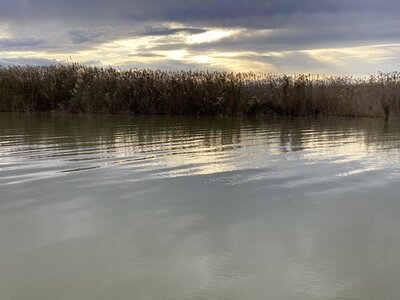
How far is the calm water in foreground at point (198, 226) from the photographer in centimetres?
260

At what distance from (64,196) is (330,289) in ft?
8.72

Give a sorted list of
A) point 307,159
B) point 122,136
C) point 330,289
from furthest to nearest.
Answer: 1. point 122,136
2. point 307,159
3. point 330,289

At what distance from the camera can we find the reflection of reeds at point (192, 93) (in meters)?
16.8

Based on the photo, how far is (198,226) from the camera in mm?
3535

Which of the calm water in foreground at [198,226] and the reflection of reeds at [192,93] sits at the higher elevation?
the reflection of reeds at [192,93]

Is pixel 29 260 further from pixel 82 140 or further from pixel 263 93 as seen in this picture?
pixel 263 93

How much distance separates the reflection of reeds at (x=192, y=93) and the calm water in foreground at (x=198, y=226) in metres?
10.5

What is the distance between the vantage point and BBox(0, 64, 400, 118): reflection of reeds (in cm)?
1680

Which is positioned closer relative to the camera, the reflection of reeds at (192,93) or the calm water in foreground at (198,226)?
the calm water in foreground at (198,226)

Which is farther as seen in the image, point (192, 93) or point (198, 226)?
point (192, 93)

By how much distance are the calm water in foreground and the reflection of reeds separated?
1045 cm

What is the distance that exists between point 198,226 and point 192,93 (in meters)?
14.5

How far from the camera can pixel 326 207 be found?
159 inches

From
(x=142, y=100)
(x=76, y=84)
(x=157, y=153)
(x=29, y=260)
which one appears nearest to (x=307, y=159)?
(x=157, y=153)
